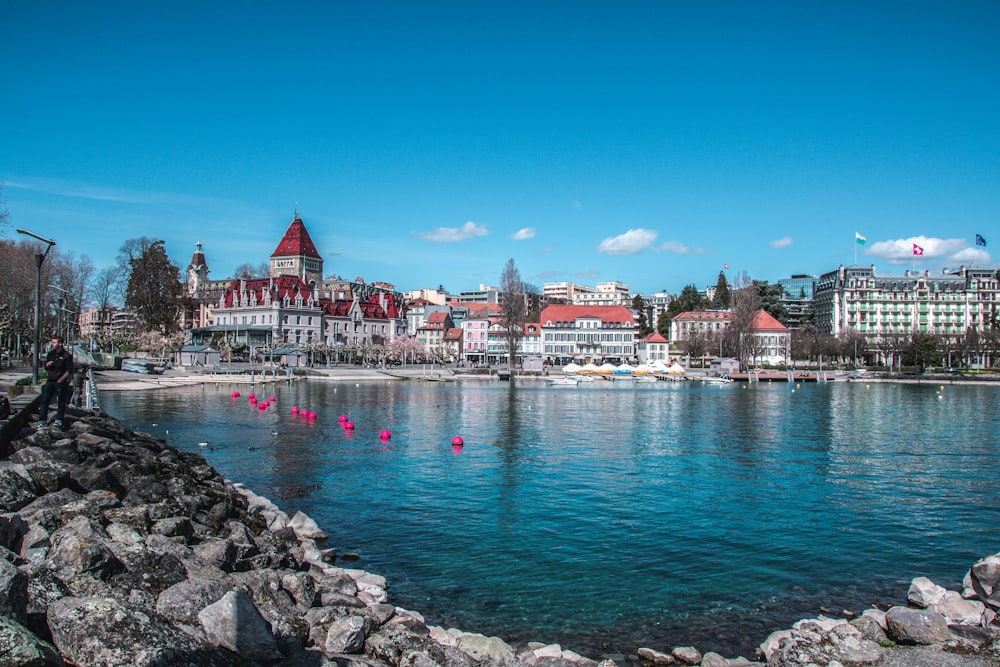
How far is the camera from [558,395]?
222 feet

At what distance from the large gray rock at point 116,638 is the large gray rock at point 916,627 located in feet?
31.2

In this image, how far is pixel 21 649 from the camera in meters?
6.36

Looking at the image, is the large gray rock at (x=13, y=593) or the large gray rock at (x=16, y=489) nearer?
the large gray rock at (x=13, y=593)

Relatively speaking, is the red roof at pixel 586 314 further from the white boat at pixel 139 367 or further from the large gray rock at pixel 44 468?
the large gray rock at pixel 44 468

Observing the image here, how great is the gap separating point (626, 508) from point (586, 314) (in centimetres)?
10884

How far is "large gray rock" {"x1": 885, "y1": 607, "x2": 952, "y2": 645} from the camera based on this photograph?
1073 cm

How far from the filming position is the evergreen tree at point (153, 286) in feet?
312

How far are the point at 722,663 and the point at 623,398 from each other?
55.5 metres

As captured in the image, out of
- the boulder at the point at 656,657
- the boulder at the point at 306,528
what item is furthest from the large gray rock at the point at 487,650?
the boulder at the point at 306,528

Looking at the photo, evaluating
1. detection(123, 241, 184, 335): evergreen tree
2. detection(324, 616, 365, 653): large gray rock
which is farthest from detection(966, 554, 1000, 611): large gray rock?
detection(123, 241, 184, 335): evergreen tree

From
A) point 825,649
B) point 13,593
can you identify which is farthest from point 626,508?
point 13,593

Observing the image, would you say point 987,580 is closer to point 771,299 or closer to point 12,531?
point 12,531

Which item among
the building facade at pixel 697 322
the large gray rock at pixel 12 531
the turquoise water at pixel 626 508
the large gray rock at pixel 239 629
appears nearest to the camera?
the large gray rock at pixel 239 629

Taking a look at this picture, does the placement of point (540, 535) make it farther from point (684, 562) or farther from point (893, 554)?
point (893, 554)
